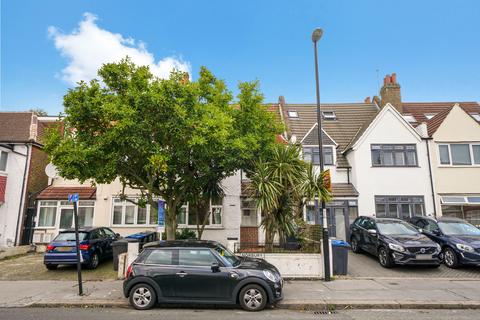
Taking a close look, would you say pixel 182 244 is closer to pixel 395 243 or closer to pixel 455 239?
pixel 395 243

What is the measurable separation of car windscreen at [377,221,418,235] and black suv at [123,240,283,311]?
6326mm

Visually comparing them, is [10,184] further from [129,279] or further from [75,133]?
[129,279]

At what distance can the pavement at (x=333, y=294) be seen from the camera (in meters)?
6.98

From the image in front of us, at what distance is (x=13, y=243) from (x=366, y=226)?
18.3 meters

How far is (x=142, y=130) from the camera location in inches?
358

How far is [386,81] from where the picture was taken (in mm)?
19828

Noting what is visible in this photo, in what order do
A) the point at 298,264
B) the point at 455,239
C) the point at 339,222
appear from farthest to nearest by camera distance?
the point at 339,222, the point at 455,239, the point at 298,264

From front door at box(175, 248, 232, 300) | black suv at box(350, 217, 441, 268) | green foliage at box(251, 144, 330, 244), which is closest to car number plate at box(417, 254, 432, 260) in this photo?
black suv at box(350, 217, 441, 268)

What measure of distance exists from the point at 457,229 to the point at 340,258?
5.40 meters

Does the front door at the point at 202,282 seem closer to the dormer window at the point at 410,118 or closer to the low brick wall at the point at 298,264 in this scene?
the low brick wall at the point at 298,264

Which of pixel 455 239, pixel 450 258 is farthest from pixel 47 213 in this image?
pixel 455 239

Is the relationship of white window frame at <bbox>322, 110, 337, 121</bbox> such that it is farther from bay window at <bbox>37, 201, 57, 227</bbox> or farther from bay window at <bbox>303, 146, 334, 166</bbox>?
bay window at <bbox>37, 201, 57, 227</bbox>

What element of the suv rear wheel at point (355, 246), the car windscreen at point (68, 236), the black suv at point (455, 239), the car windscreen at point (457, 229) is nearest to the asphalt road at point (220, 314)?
the car windscreen at point (68, 236)

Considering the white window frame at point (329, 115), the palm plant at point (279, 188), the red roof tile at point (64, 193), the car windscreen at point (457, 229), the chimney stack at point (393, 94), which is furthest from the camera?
Result: the white window frame at point (329, 115)
